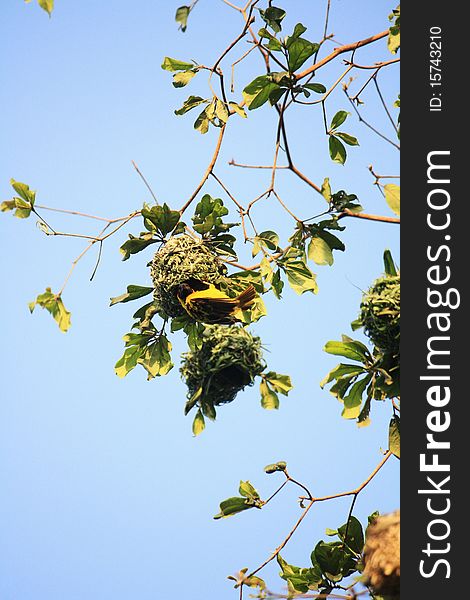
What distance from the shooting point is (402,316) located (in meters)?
2.60

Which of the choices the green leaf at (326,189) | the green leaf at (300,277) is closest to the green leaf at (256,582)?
the green leaf at (300,277)

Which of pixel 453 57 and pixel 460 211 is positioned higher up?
pixel 453 57

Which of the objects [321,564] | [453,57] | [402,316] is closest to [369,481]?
[321,564]

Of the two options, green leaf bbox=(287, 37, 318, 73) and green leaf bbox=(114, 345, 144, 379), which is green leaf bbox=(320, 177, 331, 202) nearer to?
green leaf bbox=(287, 37, 318, 73)

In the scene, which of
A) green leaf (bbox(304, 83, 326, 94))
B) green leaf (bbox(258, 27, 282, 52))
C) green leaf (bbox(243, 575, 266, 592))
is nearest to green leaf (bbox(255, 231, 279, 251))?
green leaf (bbox(304, 83, 326, 94))

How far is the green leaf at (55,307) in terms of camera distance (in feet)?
10.2

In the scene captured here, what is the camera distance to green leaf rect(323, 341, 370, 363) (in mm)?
2801

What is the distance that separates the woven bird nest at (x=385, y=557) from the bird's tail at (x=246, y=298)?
836 mm

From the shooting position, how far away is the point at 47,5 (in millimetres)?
1893

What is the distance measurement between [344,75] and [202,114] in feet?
2.05

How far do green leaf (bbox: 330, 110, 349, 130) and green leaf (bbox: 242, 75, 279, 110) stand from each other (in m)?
0.40

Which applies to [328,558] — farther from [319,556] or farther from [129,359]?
[129,359]

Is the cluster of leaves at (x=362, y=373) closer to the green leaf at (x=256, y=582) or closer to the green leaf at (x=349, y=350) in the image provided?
the green leaf at (x=349, y=350)

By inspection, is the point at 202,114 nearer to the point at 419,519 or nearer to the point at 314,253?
the point at 314,253
